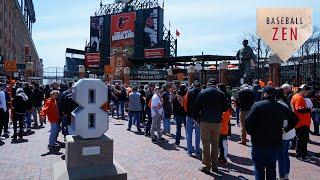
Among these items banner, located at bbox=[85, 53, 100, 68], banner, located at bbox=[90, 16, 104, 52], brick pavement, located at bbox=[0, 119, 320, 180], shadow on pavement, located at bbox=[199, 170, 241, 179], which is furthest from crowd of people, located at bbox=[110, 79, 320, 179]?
banner, located at bbox=[90, 16, 104, 52]

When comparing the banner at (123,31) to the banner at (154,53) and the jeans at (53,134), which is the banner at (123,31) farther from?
the jeans at (53,134)

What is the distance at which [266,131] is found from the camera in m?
6.22

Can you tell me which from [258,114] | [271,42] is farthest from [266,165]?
[271,42]

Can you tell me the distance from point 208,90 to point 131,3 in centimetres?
5416

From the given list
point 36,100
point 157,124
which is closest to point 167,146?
point 157,124

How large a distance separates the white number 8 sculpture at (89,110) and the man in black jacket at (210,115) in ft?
8.37

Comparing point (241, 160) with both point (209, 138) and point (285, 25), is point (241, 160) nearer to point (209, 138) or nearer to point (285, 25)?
point (209, 138)

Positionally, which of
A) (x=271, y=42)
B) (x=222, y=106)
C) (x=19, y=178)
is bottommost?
(x=19, y=178)

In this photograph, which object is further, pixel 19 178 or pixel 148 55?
pixel 148 55

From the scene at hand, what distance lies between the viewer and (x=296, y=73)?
62.4 ft

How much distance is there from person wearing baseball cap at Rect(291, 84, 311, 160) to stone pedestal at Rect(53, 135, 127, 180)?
506 centimetres

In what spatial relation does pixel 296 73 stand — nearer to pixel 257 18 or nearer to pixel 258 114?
pixel 257 18

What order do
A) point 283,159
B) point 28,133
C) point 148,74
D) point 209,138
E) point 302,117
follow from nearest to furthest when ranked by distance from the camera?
point 283,159 < point 209,138 < point 302,117 < point 28,133 < point 148,74

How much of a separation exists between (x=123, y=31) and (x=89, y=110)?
175 feet
